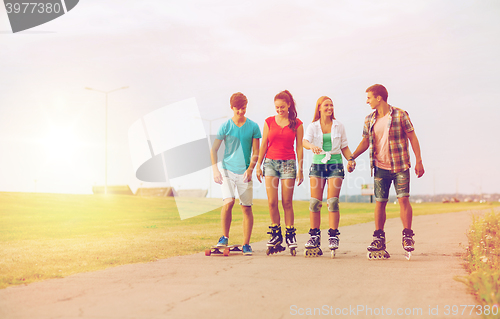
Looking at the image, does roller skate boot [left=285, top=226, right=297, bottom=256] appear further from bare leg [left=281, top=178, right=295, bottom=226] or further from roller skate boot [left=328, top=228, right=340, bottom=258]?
roller skate boot [left=328, top=228, right=340, bottom=258]

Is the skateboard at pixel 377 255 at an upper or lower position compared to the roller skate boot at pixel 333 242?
lower

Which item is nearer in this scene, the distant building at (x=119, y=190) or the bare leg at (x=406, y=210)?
the bare leg at (x=406, y=210)

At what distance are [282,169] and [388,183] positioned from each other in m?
1.55

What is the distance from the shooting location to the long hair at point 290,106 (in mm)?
7293

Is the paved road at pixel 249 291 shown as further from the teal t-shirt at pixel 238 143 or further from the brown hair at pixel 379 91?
the brown hair at pixel 379 91

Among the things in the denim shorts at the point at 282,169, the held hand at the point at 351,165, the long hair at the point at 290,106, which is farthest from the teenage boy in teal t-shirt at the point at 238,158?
the held hand at the point at 351,165

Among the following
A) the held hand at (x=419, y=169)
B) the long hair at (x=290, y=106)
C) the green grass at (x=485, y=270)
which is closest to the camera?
the green grass at (x=485, y=270)

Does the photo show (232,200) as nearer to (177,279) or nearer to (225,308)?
(177,279)

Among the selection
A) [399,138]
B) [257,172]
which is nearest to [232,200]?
[257,172]

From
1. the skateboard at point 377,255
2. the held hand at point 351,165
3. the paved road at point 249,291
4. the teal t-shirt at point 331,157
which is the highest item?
the teal t-shirt at point 331,157

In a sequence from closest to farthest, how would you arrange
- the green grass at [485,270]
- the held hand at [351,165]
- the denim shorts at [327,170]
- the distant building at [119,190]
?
the green grass at [485,270] → the held hand at [351,165] → the denim shorts at [327,170] → the distant building at [119,190]

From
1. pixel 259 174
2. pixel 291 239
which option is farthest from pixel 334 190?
pixel 259 174

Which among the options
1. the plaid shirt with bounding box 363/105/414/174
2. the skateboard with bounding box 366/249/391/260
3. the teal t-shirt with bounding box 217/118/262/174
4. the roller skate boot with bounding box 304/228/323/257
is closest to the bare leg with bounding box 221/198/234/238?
the teal t-shirt with bounding box 217/118/262/174

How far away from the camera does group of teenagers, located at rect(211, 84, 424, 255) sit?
6777 mm
